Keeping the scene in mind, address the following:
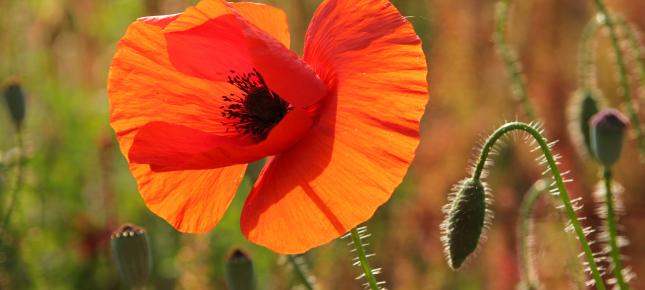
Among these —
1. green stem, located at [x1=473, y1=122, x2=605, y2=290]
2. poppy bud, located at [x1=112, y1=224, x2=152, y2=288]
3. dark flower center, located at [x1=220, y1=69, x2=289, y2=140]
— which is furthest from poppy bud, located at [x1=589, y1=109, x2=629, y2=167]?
poppy bud, located at [x1=112, y1=224, x2=152, y2=288]

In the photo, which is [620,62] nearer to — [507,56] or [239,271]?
[507,56]

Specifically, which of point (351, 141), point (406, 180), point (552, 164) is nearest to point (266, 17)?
point (351, 141)

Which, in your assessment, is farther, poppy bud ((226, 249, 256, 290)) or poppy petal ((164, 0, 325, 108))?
poppy bud ((226, 249, 256, 290))

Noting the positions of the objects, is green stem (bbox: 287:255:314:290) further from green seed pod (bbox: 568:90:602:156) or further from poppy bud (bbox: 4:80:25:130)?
poppy bud (bbox: 4:80:25:130)

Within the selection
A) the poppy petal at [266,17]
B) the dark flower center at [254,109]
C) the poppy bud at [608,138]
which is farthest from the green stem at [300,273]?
the poppy bud at [608,138]

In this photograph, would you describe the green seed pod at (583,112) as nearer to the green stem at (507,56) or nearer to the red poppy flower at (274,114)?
the green stem at (507,56)

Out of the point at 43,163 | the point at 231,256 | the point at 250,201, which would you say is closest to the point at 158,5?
the point at 43,163

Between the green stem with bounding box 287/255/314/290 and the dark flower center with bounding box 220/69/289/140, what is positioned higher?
the dark flower center with bounding box 220/69/289/140
